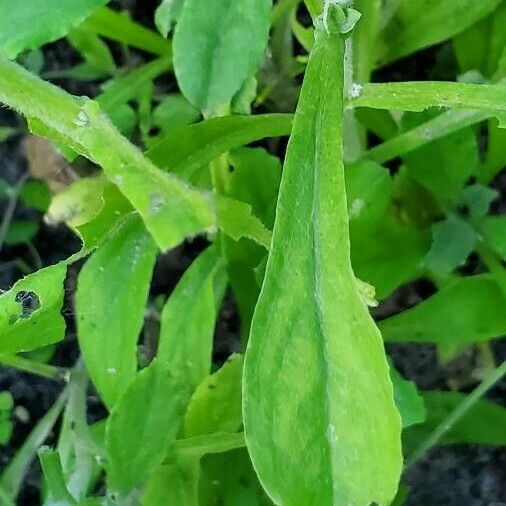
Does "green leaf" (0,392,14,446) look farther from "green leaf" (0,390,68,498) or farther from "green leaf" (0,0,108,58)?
"green leaf" (0,0,108,58)

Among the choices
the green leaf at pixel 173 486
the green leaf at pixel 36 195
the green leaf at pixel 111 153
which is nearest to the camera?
the green leaf at pixel 111 153

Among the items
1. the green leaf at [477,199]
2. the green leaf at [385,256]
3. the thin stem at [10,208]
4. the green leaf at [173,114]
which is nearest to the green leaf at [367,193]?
the green leaf at [385,256]

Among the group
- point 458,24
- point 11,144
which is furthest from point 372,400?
point 11,144

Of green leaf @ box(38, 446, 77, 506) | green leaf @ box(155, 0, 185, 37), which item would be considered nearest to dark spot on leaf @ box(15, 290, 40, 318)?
green leaf @ box(38, 446, 77, 506)

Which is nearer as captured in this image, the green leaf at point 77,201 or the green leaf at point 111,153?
the green leaf at point 111,153

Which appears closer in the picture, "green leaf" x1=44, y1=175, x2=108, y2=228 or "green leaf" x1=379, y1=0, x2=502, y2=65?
"green leaf" x1=379, y1=0, x2=502, y2=65

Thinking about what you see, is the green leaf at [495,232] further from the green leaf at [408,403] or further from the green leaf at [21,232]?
the green leaf at [21,232]

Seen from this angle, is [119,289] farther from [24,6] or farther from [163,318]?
[24,6]
